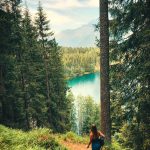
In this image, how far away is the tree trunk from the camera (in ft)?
42.2

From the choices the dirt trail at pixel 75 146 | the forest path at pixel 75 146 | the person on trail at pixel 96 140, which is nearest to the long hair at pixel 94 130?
the person on trail at pixel 96 140

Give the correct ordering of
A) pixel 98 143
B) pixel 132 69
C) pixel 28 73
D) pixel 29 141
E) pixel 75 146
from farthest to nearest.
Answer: pixel 28 73 < pixel 75 146 < pixel 132 69 < pixel 98 143 < pixel 29 141

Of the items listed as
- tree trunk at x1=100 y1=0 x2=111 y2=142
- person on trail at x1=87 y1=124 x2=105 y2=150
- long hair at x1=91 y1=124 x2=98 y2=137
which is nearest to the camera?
long hair at x1=91 y1=124 x2=98 y2=137

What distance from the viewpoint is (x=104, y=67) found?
13.2 metres

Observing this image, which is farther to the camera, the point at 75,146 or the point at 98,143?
the point at 75,146

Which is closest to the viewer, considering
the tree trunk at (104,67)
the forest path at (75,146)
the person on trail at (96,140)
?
the person on trail at (96,140)

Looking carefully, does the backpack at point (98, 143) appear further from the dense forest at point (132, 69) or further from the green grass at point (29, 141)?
the dense forest at point (132, 69)

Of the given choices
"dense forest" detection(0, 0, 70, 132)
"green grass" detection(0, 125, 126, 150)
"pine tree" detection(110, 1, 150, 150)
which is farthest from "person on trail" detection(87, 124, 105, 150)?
"dense forest" detection(0, 0, 70, 132)

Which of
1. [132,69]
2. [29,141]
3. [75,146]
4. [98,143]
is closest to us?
[29,141]

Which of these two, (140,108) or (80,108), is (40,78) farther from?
(80,108)

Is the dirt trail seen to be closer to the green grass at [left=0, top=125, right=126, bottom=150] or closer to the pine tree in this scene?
the pine tree

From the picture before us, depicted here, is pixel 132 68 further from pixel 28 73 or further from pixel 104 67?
pixel 28 73

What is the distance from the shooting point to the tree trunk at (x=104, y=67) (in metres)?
12.9

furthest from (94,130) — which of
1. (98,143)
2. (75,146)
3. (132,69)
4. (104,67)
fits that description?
(75,146)
